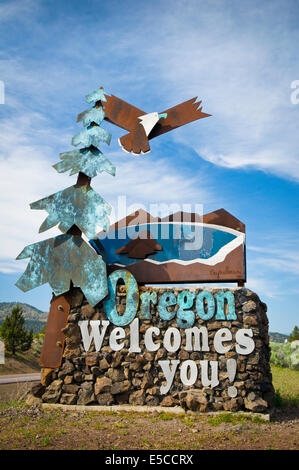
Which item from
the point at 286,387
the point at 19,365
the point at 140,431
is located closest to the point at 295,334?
the point at 19,365

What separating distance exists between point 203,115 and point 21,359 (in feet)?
59.3

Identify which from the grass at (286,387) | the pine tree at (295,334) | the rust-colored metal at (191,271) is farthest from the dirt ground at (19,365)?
the pine tree at (295,334)

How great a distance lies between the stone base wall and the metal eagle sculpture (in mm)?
3681

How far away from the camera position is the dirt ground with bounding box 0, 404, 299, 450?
6.20 m

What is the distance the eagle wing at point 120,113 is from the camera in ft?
34.6

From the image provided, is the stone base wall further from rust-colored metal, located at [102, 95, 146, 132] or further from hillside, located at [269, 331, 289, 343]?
hillside, located at [269, 331, 289, 343]

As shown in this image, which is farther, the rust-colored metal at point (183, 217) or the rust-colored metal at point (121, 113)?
the rust-colored metal at point (121, 113)

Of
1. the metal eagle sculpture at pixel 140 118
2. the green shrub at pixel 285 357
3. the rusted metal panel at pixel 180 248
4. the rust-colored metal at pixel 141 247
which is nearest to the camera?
the rusted metal panel at pixel 180 248

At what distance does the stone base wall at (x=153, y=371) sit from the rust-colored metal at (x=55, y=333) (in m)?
0.13

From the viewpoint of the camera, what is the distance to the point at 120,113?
10648 millimetres

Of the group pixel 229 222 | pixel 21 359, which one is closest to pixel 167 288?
pixel 229 222

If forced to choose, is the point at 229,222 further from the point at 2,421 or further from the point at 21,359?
the point at 21,359

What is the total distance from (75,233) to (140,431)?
4561mm

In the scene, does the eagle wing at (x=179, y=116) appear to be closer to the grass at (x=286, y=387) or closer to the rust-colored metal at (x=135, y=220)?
the rust-colored metal at (x=135, y=220)
